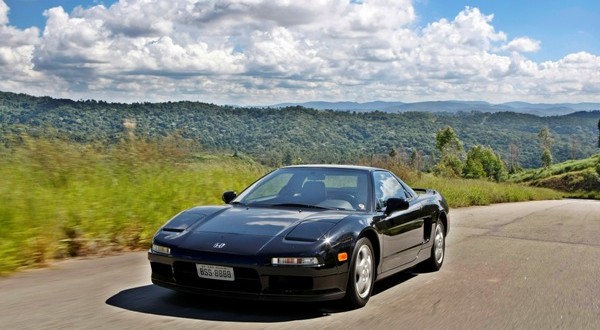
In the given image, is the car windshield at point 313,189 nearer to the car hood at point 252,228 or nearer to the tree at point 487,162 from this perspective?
the car hood at point 252,228

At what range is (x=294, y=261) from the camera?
5.20m

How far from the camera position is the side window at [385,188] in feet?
22.8

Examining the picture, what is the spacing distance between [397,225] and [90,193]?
4.87 m

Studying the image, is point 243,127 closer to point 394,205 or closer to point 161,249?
point 394,205

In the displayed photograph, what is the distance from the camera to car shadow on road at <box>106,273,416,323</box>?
17.1 ft

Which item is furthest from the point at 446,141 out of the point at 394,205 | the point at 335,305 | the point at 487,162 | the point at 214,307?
the point at 214,307

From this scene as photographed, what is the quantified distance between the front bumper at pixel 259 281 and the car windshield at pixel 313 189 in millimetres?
1301

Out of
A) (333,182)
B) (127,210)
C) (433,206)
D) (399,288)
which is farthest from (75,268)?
(433,206)

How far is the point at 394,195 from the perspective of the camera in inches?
293

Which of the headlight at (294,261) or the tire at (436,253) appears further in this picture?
the tire at (436,253)

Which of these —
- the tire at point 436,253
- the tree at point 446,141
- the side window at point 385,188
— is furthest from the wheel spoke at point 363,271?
the tree at point 446,141

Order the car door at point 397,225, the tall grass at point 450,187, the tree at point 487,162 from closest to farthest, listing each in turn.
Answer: the car door at point 397,225 < the tall grass at point 450,187 < the tree at point 487,162

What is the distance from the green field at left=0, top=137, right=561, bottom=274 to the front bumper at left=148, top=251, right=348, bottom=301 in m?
2.67

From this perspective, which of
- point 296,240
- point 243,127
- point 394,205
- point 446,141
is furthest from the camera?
point 446,141
